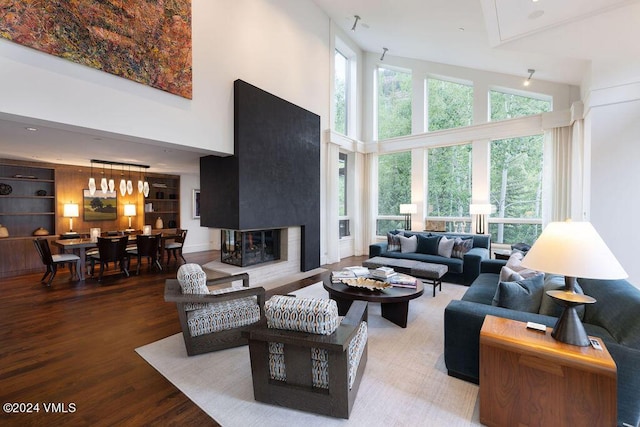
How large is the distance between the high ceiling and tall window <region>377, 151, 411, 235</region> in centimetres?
267

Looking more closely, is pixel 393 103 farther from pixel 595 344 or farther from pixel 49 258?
pixel 49 258

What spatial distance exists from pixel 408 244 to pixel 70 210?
7.96 m

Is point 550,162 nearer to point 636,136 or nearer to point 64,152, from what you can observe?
point 636,136

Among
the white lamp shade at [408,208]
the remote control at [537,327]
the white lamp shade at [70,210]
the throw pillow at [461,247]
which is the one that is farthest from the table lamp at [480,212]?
the white lamp shade at [70,210]

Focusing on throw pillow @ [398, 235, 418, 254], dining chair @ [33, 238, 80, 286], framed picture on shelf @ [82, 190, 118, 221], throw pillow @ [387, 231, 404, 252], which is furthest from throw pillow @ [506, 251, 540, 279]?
framed picture on shelf @ [82, 190, 118, 221]

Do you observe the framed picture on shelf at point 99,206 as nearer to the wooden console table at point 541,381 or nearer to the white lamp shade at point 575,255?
the wooden console table at point 541,381

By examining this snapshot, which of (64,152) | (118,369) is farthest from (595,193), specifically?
(64,152)

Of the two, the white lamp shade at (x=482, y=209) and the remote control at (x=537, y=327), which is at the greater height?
the white lamp shade at (x=482, y=209)

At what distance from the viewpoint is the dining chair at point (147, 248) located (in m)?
5.91

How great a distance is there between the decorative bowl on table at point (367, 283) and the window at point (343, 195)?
14.4 ft

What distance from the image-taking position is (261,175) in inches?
191

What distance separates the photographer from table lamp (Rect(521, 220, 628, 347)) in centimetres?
149

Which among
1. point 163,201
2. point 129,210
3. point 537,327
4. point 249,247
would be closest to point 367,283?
point 537,327

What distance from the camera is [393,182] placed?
8.14 metres
